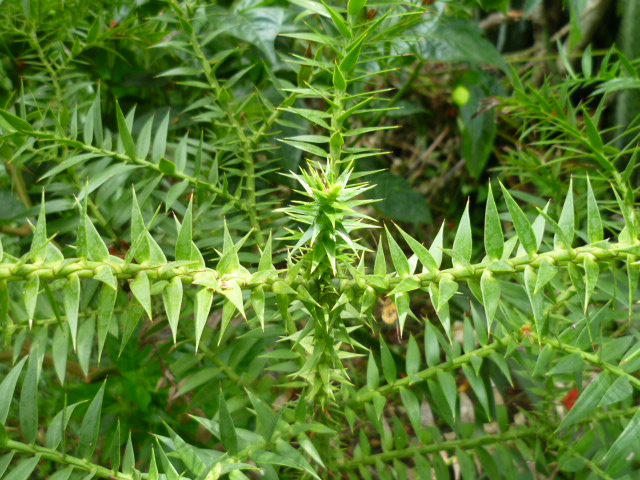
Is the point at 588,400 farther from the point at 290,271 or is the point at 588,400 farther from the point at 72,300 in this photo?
the point at 72,300

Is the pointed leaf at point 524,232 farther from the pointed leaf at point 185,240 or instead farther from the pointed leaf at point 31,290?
the pointed leaf at point 31,290

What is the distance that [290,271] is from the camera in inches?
18.5

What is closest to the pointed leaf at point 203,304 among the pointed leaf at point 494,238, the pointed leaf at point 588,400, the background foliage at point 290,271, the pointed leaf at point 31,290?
the background foliage at point 290,271

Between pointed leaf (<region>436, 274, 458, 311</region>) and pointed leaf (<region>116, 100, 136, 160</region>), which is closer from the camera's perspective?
pointed leaf (<region>436, 274, 458, 311</region>)

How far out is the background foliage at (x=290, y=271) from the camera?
17.6 inches

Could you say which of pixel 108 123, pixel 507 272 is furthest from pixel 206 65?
pixel 507 272

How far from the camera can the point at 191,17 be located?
30.2 inches

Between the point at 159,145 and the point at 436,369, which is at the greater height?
the point at 159,145

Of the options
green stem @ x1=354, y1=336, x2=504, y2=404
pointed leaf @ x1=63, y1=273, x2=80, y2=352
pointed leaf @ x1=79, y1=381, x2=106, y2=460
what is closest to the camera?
pointed leaf @ x1=63, y1=273, x2=80, y2=352

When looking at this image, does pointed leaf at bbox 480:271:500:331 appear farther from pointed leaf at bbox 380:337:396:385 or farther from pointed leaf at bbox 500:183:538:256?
pointed leaf at bbox 380:337:396:385

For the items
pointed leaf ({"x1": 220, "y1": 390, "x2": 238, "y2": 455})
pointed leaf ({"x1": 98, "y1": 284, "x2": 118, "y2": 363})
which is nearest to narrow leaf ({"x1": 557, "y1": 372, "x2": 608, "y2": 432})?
pointed leaf ({"x1": 220, "y1": 390, "x2": 238, "y2": 455})

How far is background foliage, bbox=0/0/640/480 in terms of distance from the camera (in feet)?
1.46

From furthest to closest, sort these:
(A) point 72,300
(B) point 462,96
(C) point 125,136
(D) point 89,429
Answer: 1. (B) point 462,96
2. (C) point 125,136
3. (D) point 89,429
4. (A) point 72,300

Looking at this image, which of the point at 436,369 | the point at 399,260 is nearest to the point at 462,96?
the point at 436,369
